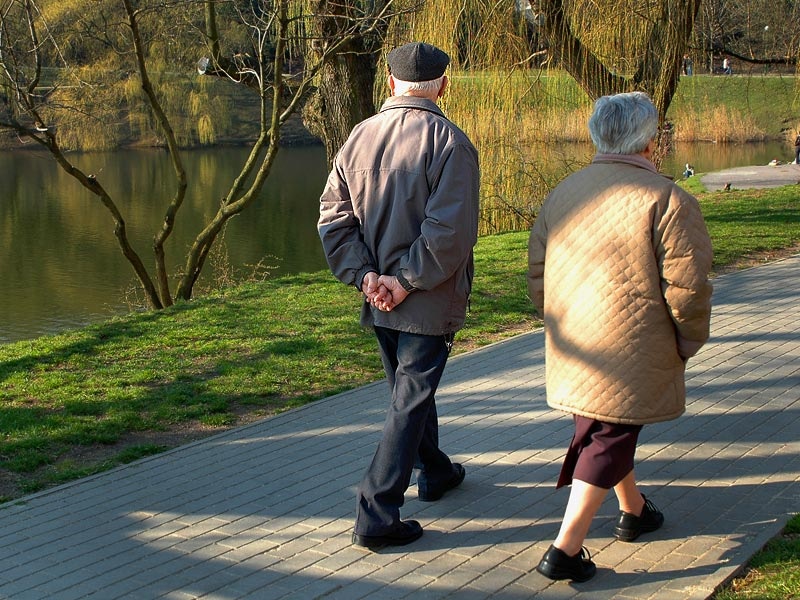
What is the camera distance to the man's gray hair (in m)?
3.94

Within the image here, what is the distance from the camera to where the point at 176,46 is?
15664 millimetres

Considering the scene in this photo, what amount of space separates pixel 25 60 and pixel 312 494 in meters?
10.4

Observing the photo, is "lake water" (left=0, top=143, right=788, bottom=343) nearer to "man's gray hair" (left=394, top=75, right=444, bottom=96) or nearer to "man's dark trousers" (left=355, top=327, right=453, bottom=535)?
"man's gray hair" (left=394, top=75, right=444, bottom=96)

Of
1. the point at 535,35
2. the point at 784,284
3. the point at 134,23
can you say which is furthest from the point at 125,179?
the point at 784,284

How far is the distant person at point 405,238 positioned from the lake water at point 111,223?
1077cm

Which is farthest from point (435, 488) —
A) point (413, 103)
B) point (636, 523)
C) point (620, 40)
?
point (620, 40)

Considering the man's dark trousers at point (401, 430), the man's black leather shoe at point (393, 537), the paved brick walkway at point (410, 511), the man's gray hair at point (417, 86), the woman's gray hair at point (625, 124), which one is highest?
the man's gray hair at point (417, 86)

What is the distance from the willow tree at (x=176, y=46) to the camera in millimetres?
11703

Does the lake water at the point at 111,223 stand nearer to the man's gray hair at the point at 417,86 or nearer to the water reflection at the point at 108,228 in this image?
the water reflection at the point at 108,228

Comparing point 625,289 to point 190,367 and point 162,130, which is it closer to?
point 190,367

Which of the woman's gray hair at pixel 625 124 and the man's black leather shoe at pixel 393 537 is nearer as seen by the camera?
the woman's gray hair at pixel 625 124

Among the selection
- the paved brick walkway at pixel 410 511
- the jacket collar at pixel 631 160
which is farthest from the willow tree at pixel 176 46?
the jacket collar at pixel 631 160

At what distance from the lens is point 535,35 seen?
1134cm

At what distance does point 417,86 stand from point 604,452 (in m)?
1.57
